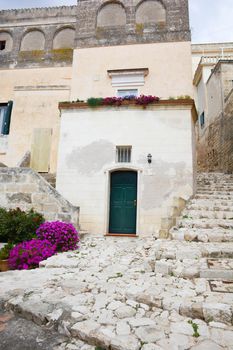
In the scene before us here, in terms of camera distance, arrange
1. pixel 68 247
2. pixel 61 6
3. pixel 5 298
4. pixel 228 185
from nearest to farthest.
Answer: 1. pixel 5 298
2. pixel 68 247
3. pixel 228 185
4. pixel 61 6

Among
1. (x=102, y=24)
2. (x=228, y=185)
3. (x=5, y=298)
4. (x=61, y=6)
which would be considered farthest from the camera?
(x=61, y=6)

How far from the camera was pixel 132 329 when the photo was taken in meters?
2.38

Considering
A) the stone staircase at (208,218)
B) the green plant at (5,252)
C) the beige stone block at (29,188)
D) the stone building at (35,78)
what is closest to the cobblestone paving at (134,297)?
the stone staircase at (208,218)

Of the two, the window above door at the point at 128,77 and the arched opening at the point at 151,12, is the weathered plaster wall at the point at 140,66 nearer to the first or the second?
the window above door at the point at 128,77

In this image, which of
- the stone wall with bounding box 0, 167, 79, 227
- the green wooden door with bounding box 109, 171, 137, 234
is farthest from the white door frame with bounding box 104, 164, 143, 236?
the stone wall with bounding box 0, 167, 79, 227

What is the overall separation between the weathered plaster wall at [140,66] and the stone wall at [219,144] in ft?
13.7

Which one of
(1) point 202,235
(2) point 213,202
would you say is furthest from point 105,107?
(1) point 202,235

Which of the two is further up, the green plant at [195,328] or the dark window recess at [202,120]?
the dark window recess at [202,120]

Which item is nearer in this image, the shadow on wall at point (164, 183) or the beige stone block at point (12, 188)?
the beige stone block at point (12, 188)

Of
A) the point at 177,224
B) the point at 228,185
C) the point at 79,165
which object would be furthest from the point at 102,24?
the point at 177,224

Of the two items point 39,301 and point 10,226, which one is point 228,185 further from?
point 39,301

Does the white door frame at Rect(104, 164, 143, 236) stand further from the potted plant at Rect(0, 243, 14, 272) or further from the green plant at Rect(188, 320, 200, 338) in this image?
the green plant at Rect(188, 320, 200, 338)

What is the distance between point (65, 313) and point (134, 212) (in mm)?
6178

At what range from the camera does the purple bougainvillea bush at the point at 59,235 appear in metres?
6.24
